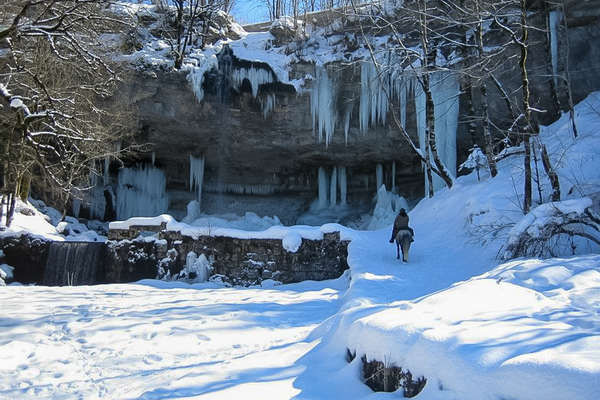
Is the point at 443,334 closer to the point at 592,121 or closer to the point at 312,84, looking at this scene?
the point at 592,121

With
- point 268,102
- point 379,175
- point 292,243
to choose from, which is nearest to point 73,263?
point 292,243

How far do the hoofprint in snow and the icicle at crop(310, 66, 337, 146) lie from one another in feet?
32.7

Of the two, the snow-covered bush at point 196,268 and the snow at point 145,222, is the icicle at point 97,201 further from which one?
the snow-covered bush at point 196,268

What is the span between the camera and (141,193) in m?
20.1

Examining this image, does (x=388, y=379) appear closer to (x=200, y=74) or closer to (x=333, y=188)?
(x=200, y=74)

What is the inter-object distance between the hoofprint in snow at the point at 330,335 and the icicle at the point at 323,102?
997 centimetres

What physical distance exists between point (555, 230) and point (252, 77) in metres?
13.5

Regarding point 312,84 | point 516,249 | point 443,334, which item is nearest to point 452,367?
point 443,334

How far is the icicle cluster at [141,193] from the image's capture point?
19.6 m

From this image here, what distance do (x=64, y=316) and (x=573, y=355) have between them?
19.6 feet

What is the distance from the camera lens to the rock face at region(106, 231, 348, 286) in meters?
10.8

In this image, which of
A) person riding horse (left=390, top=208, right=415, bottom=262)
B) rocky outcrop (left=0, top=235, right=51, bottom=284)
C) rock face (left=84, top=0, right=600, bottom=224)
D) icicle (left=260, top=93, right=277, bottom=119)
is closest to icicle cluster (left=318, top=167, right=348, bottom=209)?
rock face (left=84, top=0, right=600, bottom=224)

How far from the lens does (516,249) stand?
253 inches

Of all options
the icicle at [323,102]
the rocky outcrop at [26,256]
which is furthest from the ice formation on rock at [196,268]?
the icicle at [323,102]
